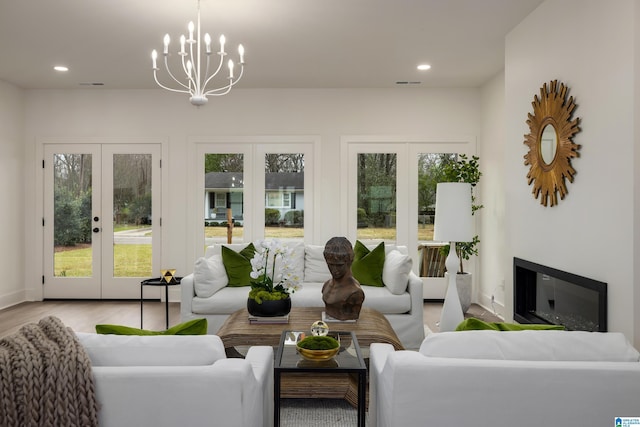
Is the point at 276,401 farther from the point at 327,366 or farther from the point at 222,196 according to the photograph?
the point at 222,196

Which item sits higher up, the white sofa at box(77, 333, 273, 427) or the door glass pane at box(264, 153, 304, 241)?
the door glass pane at box(264, 153, 304, 241)

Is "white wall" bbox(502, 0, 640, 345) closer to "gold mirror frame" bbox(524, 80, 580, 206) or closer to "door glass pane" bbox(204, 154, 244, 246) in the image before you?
"gold mirror frame" bbox(524, 80, 580, 206)

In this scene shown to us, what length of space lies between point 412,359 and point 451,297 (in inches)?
92.8

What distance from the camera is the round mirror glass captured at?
10.9 feet

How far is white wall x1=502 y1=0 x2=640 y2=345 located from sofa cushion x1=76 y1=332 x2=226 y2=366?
217 cm

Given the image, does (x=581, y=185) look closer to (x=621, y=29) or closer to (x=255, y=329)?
(x=621, y=29)

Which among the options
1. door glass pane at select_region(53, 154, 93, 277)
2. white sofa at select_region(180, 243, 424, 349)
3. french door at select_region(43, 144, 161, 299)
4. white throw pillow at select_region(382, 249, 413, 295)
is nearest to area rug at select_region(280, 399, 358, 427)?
white sofa at select_region(180, 243, 424, 349)

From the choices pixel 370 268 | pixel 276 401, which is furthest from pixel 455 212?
pixel 276 401

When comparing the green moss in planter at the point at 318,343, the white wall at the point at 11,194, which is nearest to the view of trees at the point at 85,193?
the white wall at the point at 11,194

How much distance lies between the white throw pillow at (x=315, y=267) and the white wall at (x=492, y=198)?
1.96m

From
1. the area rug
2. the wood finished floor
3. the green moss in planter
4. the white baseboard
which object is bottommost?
the wood finished floor

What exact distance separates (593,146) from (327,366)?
6.62ft

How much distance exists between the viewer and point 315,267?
4.86 metres

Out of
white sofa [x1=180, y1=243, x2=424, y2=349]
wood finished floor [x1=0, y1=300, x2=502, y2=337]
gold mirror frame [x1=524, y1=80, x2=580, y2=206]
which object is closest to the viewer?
gold mirror frame [x1=524, y1=80, x2=580, y2=206]
